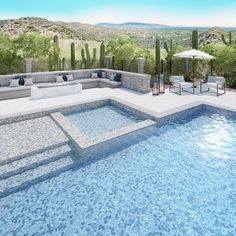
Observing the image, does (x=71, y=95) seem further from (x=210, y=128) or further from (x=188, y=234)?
(x=188, y=234)

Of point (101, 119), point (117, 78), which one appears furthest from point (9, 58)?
point (101, 119)

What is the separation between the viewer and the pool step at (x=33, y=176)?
213 inches

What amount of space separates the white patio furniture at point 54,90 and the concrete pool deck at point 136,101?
30cm

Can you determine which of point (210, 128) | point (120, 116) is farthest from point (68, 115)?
point (210, 128)

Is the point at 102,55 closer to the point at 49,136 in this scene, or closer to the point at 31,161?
the point at 49,136

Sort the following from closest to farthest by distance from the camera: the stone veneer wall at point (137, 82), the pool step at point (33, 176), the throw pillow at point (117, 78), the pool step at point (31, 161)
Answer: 1. the pool step at point (33, 176)
2. the pool step at point (31, 161)
3. the stone veneer wall at point (137, 82)
4. the throw pillow at point (117, 78)

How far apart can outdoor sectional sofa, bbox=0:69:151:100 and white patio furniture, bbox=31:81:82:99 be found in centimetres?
85

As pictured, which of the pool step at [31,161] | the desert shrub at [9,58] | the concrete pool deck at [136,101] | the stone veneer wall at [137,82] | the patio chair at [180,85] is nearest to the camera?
the pool step at [31,161]

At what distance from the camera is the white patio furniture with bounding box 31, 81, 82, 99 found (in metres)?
11.2

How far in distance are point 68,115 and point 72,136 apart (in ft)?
9.29

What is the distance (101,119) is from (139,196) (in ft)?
15.8

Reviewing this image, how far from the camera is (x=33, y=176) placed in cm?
584

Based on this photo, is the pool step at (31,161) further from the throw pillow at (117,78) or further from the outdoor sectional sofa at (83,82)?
the throw pillow at (117,78)

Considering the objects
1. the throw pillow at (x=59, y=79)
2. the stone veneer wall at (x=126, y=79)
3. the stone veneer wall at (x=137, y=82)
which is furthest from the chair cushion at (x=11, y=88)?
the stone veneer wall at (x=137, y=82)
